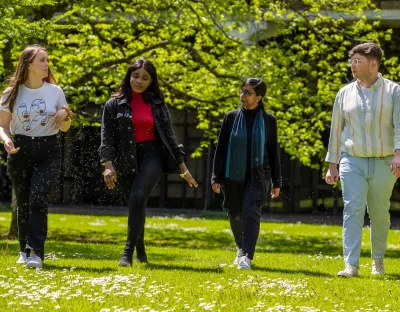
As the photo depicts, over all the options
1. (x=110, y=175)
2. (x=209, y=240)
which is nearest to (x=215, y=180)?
(x=110, y=175)

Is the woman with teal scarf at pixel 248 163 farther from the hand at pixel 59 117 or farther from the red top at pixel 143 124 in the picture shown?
the hand at pixel 59 117

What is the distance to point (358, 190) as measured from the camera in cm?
882

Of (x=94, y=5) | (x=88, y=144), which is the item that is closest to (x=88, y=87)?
(x=94, y=5)

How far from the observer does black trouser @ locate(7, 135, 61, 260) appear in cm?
877

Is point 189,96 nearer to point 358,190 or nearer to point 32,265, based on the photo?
point 358,190

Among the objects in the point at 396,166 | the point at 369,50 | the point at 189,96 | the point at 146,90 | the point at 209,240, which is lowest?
the point at 209,240

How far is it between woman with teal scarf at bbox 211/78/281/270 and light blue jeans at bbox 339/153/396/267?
1.00 metres

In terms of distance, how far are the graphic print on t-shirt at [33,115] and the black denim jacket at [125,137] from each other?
632 millimetres

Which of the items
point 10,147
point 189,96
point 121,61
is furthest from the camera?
point 189,96

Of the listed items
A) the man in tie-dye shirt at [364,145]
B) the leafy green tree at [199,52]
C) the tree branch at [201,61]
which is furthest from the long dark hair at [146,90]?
the tree branch at [201,61]

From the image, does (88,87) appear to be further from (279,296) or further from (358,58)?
(279,296)

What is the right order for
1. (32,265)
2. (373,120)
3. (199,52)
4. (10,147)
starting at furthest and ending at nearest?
(199,52)
(373,120)
(32,265)
(10,147)

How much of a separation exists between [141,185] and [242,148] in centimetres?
120

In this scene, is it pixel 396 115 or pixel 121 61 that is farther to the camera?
pixel 121 61
